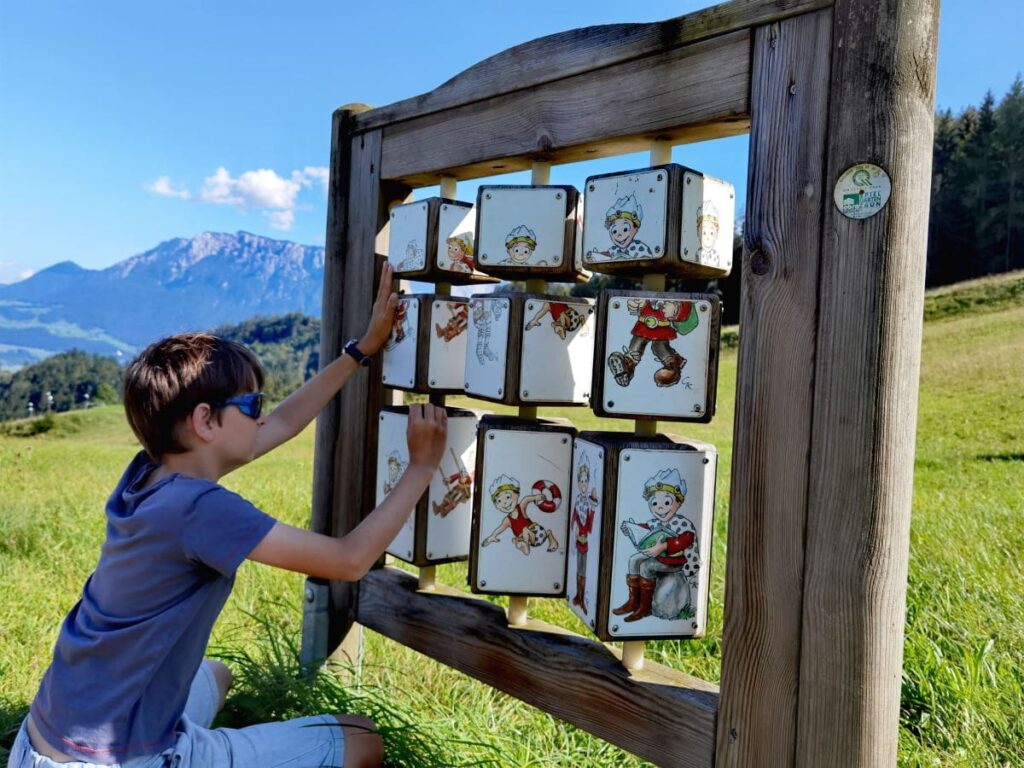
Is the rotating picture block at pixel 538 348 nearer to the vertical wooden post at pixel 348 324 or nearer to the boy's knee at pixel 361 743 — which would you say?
the vertical wooden post at pixel 348 324

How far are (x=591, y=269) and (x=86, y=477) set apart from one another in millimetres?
6359

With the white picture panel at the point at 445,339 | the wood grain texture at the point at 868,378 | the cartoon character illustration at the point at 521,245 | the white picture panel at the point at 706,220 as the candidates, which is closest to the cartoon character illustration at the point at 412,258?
the white picture panel at the point at 445,339

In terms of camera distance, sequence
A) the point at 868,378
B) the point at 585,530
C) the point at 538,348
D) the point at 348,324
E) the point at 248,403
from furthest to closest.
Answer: the point at 348,324
the point at 538,348
the point at 585,530
the point at 248,403
the point at 868,378

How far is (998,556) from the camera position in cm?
317

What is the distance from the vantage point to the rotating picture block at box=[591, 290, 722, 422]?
5.89ft

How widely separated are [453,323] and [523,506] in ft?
1.79

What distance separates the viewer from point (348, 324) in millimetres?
2689

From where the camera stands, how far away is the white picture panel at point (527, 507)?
2.08 metres

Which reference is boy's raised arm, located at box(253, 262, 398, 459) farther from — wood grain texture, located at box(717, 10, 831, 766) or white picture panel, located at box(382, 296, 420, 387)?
wood grain texture, located at box(717, 10, 831, 766)

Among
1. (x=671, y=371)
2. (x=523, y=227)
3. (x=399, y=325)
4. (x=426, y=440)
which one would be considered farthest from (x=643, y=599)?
(x=399, y=325)

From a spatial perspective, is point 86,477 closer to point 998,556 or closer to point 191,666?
point 191,666

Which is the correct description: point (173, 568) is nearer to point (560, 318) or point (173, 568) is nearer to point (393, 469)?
point (393, 469)

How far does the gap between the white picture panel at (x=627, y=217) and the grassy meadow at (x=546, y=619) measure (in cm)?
119

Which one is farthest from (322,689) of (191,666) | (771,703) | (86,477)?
(86,477)
